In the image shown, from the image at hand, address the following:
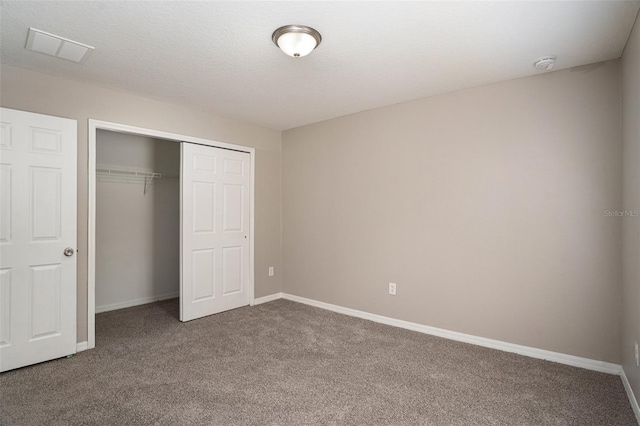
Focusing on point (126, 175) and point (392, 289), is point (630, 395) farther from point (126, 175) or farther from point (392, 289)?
point (126, 175)

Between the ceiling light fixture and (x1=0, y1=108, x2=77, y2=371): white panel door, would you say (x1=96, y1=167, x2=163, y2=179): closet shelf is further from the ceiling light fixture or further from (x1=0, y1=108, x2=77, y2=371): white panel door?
the ceiling light fixture

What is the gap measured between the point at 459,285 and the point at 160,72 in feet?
10.8

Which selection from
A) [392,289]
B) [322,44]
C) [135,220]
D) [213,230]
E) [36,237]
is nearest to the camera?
[322,44]

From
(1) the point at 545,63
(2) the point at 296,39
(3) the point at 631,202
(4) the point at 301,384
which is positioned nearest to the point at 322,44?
(2) the point at 296,39

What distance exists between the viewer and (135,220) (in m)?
4.53

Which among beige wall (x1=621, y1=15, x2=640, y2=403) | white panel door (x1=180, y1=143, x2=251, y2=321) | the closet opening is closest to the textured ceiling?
beige wall (x1=621, y1=15, x2=640, y2=403)

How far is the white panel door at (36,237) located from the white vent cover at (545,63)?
3.84m

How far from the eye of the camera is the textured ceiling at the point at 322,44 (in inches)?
77.8

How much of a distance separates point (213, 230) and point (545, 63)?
3600 millimetres

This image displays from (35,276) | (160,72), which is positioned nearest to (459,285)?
(160,72)

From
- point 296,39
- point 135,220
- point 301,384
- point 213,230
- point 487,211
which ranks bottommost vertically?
point 301,384

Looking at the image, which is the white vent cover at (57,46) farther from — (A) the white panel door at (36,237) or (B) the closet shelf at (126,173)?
(B) the closet shelf at (126,173)

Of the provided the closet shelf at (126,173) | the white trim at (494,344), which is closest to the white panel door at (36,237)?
the closet shelf at (126,173)

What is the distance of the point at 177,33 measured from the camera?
2.24 m
